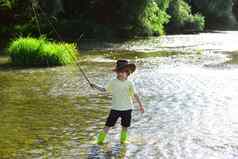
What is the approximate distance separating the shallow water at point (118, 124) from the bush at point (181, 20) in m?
28.7

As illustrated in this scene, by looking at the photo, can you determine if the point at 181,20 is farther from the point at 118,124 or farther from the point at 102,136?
the point at 102,136

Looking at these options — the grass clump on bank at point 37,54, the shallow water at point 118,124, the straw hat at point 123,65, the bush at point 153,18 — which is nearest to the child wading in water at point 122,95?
the straw hat at point 123,65

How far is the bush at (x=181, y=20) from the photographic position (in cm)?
5162

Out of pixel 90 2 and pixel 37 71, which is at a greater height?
pixel 90 2

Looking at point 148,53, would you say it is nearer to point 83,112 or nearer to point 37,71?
point 37,71

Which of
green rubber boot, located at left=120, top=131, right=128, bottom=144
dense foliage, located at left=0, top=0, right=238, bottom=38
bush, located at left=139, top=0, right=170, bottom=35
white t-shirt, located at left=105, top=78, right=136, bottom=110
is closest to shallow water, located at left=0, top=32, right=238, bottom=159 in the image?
green rubber boot, located at left=120, top=131, right=128, bottom=144

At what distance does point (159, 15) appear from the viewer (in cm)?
4609

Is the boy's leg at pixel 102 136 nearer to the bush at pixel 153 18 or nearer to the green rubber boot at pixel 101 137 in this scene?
the green rubber boot at pixel 101 137

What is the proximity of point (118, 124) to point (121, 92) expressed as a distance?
2.23 m

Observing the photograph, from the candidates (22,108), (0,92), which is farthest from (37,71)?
(22,108)

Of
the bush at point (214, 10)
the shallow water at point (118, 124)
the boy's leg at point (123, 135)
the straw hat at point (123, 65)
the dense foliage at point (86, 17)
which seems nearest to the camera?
the straw hat at point (123, 65)

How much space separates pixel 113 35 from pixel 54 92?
2624 cm

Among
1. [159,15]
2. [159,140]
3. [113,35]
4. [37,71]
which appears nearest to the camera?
[159,140]

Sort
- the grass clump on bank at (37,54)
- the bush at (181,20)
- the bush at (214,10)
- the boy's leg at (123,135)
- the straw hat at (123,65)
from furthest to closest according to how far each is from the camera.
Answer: the bush at (214,10) < the bush at (181,20) < the grass clump on bank at (37,54) < the boy's leg at (123,135) < the straw hat at (123,65)
